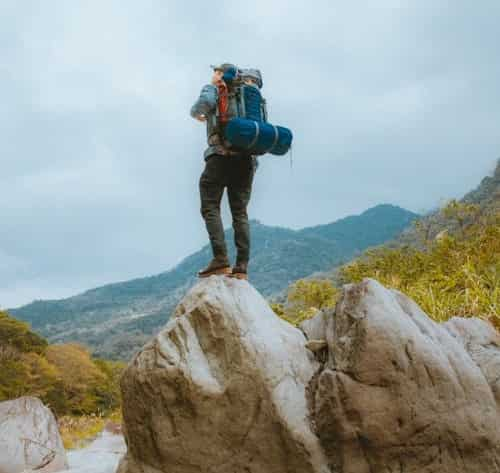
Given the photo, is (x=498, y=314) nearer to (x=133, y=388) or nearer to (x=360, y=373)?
(x=360, y=373)

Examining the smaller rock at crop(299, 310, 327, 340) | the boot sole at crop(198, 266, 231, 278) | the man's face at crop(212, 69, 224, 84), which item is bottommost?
the smaller rock at crop(299, 310, 327, 340)

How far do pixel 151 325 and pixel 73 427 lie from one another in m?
110

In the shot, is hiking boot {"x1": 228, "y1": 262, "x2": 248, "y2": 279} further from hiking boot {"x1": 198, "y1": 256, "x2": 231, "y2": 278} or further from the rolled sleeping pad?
the rolled sleeping pad

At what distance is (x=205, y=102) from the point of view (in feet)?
17.7

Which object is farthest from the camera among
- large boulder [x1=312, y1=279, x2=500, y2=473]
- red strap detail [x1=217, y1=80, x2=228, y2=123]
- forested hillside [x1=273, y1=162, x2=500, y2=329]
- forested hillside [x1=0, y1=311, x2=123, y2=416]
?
forested hillside [x1=0, y1=311, x2=123, y2=416]

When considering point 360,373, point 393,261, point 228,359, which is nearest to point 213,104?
point 228,359

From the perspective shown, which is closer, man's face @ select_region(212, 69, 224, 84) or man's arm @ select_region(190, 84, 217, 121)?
man's arm @ select_region(190, 84, 217, 121)

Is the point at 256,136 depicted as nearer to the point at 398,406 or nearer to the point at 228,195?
the point at 228,195

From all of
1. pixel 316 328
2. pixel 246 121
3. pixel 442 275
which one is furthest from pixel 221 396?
pixel 442 275

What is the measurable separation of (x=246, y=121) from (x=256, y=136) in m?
0.18

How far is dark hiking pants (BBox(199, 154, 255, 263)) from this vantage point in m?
5.66

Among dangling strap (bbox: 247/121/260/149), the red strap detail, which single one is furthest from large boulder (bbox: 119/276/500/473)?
the red strap detail

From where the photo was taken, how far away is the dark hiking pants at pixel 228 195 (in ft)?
18.6

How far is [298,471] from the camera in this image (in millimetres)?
4102
